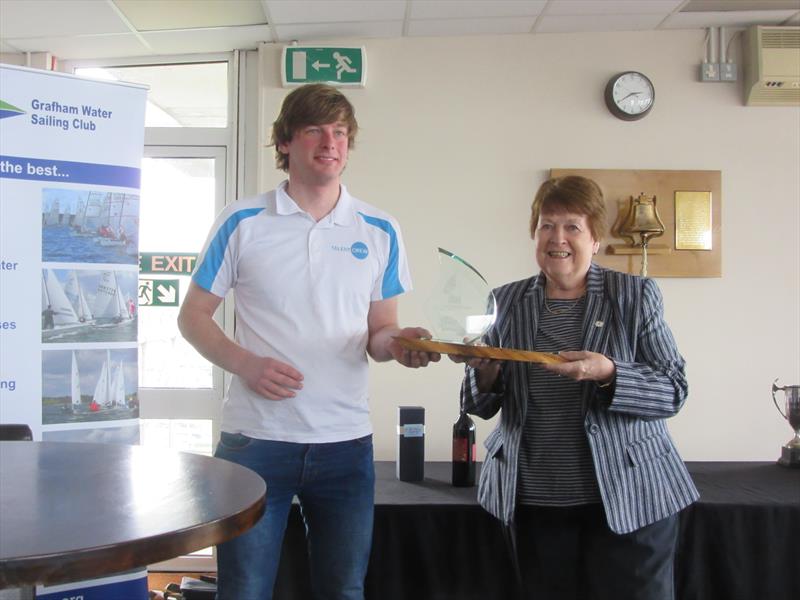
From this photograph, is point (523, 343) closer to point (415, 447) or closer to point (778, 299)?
point (415, 447)

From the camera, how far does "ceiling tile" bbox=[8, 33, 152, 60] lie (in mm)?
3418

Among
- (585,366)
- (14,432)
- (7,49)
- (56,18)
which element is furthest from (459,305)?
(7,49)

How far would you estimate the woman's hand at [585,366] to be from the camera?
130cm

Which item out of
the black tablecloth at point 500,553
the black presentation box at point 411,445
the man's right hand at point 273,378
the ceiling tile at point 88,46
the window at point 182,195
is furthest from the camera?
the window at point 182,195

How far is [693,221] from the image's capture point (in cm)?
326

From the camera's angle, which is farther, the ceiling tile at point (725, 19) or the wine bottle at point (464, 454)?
the ceiling tile at point (725, 19)

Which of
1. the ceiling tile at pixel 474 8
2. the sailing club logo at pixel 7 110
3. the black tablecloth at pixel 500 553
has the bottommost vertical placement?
the black tablecloth at pixel 500 553

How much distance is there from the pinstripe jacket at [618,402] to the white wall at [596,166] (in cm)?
177

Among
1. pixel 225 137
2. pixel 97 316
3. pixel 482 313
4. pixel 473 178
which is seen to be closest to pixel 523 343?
pixel 482 313

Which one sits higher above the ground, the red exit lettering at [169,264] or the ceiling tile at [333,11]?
the ceiling tile at [333,11]

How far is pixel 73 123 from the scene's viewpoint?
197 centimetres

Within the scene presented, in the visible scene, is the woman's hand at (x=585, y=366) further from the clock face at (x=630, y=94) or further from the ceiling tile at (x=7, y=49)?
the ceiling tile at (x=7, y=49)

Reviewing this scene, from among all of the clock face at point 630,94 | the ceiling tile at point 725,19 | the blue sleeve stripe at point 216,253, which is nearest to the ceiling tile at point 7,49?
the blue sleeve stripe at point 216,253

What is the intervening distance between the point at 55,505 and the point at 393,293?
935 millimetres
